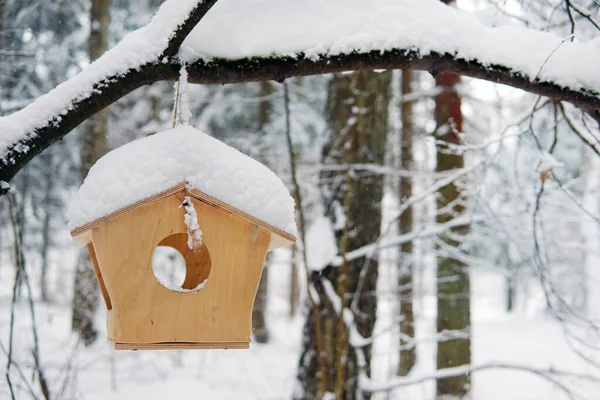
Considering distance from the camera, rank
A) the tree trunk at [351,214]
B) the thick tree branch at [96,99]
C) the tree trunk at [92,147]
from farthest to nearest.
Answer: the tree trunk at [92,147] < the tree trunk at [351,214] < the thick tree branch at [96,99]

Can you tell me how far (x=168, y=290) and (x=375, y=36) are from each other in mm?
1041

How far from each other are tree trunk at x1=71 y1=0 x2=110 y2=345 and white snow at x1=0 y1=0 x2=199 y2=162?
5793 mm

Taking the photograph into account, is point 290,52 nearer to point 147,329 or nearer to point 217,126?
point 147,329

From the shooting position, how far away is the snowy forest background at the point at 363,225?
3.15 m

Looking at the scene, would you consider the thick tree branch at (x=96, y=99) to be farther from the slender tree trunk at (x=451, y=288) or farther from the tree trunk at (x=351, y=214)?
the slender tree trunk at (x=451, y=288)

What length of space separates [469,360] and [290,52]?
4.74 meters

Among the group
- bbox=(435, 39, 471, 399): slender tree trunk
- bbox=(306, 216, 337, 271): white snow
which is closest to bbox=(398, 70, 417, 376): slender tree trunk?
bbox=(435, 39, 471, 399): slender tree trunk

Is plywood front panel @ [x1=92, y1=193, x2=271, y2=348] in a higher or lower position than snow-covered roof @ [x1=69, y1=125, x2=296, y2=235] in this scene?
lower

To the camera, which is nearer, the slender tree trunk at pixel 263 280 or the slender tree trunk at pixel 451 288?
the slender tree trunk at pixel 451 288

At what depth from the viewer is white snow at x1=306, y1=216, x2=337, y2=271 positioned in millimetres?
4039

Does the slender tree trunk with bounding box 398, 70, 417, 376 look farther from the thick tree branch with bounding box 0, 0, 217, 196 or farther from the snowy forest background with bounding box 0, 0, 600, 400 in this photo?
the thick tree branch with bounding box 0, 0, 217, 196

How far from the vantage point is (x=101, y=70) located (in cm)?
154

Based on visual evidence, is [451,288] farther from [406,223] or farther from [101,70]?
[101,70]

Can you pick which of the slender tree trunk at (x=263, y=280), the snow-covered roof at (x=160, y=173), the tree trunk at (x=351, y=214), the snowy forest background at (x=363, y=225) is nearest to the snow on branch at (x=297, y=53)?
the snow-covered roof at (x=160, y=173)
